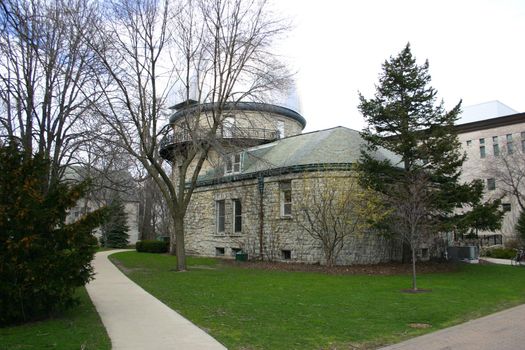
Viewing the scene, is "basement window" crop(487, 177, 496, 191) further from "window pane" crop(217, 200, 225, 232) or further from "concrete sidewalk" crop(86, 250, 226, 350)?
"concrete sidewalk" crop(86, 250, 226, 350)

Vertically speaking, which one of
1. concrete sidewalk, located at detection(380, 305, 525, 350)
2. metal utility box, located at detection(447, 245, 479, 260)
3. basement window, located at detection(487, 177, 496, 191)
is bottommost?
concrete sidewalk, located at detection(380, 305, 525, 350)

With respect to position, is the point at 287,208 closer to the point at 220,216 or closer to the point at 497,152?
the point at 220,216

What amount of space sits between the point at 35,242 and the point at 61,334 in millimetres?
1917

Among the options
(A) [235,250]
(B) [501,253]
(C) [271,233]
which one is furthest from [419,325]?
(B) [501,253]

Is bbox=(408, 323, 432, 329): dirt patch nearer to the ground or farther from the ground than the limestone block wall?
nearer to the ground

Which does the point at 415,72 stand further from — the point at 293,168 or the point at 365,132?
the point at 293,168

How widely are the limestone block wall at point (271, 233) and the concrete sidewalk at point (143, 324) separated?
10199 millimetres

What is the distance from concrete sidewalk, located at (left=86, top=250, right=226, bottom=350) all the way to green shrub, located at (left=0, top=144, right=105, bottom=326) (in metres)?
1.17

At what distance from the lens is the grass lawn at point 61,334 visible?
6.45m

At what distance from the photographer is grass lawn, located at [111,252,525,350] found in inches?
287

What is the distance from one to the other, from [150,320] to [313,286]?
6.44 metres

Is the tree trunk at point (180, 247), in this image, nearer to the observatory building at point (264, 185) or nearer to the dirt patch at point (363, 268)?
the observatory building at point (264, 185)

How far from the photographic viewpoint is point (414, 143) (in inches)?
738

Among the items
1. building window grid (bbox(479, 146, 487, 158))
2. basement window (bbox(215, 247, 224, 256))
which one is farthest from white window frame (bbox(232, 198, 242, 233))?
building window grid (bbox(479, 146, 487, 158))
